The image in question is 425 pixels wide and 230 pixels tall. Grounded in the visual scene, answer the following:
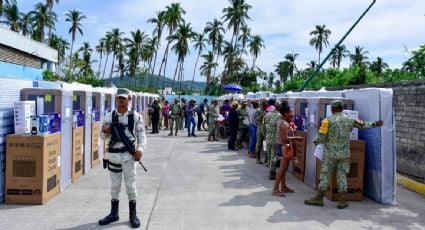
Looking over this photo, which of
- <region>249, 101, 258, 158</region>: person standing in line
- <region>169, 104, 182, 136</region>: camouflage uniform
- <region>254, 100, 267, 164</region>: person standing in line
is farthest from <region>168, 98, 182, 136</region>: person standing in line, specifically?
<region>254, 100, 267, 164</region>: person standing in line

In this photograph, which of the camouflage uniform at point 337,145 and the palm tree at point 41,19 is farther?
the palm tree at point 41,19

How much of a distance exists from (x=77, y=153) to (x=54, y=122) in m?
1.60

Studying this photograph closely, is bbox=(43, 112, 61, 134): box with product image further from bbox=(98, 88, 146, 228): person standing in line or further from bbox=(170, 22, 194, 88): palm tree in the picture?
bbox=(170, 22, 194, 88): palm tree

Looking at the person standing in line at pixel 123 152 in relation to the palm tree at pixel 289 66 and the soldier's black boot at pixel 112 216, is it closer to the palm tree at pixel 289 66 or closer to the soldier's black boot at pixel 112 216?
the soldier's black boot at pixel 112 216

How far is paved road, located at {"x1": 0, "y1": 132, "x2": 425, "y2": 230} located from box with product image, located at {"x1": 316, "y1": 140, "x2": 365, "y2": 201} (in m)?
0.19

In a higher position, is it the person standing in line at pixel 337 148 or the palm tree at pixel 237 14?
the palm tree at pixel 237 14

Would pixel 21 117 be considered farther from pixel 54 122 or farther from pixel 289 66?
pixel 289 66

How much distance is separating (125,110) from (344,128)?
340 cm

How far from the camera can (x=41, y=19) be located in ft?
185

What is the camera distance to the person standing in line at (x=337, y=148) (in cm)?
712

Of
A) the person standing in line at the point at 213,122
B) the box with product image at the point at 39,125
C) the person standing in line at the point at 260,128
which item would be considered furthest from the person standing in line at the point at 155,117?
the box with product image at the point at 39,125

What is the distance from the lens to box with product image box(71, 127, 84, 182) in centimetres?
870

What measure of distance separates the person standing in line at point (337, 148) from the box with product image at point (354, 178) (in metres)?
0.41

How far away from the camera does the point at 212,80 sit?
239 ft
